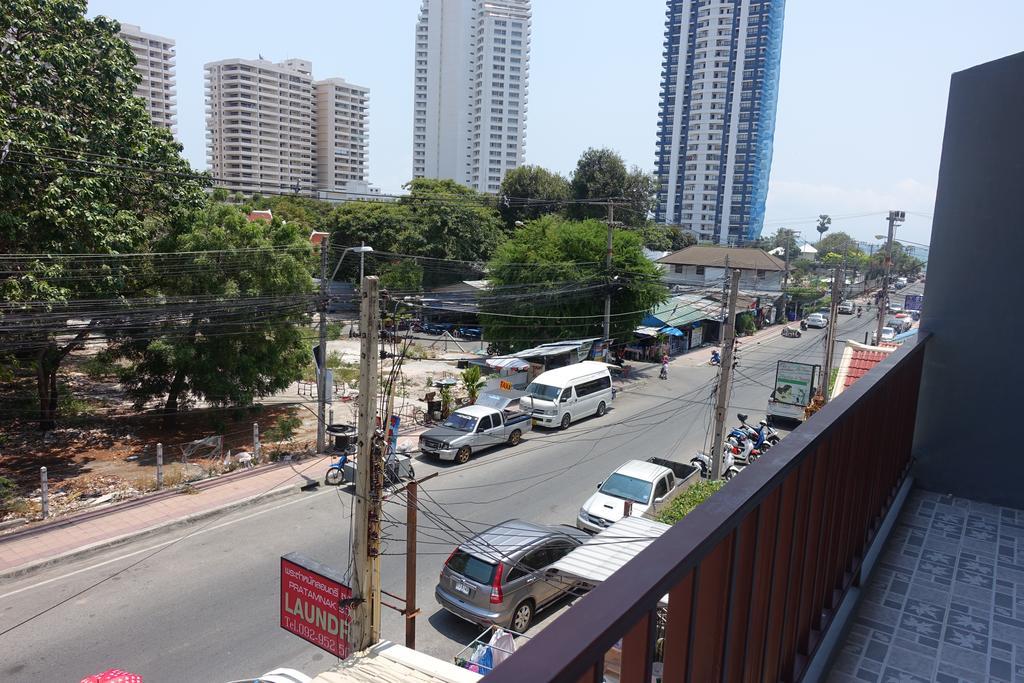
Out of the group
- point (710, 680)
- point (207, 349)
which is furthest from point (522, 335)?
point (710, 680)

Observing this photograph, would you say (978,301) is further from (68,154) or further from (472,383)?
(472,383)

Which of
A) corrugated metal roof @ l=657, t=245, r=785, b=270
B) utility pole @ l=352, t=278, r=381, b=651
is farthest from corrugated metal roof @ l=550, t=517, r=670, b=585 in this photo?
corrugated metal roof @ l=657, t=245, r=785, b=270

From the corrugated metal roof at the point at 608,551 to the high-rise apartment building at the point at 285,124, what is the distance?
86761mm

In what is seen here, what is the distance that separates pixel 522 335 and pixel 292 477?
1291 centimetres

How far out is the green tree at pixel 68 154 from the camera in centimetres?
1313

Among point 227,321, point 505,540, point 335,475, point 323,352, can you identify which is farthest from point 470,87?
point 505,540

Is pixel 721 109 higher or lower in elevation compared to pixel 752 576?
higher

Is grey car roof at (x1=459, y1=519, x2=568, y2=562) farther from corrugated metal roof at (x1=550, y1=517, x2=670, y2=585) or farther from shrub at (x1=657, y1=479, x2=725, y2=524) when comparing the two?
shrub at (x1=657, y1=479, x2=725, y2=524)

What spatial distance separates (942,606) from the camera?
3.50 metres

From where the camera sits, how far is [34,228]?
13688 millimetres

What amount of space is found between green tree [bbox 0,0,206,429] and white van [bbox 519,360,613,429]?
11.6 meters

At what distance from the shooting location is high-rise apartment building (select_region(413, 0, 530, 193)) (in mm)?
100000

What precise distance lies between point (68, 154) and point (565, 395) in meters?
14.5

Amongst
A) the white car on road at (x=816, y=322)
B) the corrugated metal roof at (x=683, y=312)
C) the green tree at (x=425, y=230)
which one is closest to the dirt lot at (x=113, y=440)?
the corrugated metal roof at (x=683, y=312)
